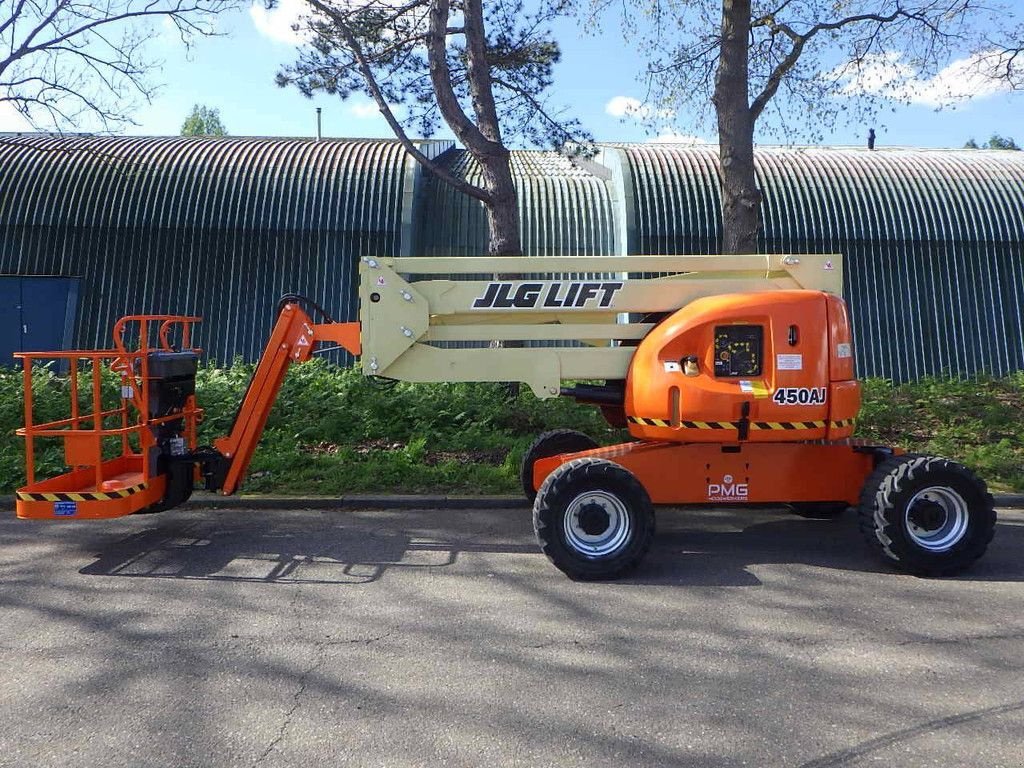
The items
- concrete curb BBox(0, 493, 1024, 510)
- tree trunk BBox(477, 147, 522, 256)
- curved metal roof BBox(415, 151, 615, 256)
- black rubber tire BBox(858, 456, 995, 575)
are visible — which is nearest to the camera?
black rubber tire BBox(858, 456, 995, 575)

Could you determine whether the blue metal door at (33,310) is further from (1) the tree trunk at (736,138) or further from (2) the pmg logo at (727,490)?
(2) the pmg logo at (727,490)

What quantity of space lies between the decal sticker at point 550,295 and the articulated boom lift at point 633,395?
1 centimetres

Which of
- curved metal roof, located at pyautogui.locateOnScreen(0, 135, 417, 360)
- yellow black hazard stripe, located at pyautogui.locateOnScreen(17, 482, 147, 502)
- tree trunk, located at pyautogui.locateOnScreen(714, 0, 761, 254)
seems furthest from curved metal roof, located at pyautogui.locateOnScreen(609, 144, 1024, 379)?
yellow black hazard stripe, located at pyautogui.locateOnScreen(17, 482, 147, 502)

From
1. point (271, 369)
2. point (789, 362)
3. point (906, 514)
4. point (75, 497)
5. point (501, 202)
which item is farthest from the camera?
point (501, 202)

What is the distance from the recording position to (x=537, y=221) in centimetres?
1638

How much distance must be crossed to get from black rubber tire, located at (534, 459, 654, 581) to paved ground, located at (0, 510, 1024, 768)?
23 cm

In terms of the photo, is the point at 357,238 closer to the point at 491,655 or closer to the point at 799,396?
the point at 799,396

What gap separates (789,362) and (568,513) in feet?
6.32

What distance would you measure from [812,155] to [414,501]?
13.5m

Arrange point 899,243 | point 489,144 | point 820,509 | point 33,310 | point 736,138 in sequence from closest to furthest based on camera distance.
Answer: point 820,509 < point 736,138 < point 489,144 < point 33,310 < point 899,243

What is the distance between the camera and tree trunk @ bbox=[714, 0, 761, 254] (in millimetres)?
10695

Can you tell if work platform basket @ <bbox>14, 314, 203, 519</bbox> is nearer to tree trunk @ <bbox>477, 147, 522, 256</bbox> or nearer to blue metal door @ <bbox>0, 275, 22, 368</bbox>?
tree trunk @ <bbox>477, 147, 522, 256</bbox>

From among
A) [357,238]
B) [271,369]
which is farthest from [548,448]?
[357,238]

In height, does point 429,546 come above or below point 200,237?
below
